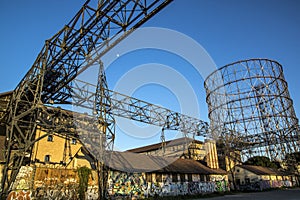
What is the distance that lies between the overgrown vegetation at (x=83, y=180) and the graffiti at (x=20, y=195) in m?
3.59

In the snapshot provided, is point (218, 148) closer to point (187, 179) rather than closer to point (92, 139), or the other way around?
point (187, 179)

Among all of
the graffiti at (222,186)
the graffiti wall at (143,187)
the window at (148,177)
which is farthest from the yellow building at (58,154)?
the graffiti at (222,186)

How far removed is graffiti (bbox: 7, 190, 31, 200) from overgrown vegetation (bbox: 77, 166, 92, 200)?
141 inches

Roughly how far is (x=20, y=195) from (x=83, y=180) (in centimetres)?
433

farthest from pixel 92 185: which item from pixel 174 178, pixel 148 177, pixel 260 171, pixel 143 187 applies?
pixel 260 171

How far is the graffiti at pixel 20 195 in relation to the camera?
46.6 feet

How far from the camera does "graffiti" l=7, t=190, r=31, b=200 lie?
1419 centimetres

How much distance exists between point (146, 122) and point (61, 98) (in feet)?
32.2

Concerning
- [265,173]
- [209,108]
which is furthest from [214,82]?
[265,173]

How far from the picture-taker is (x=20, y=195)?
1443 cm

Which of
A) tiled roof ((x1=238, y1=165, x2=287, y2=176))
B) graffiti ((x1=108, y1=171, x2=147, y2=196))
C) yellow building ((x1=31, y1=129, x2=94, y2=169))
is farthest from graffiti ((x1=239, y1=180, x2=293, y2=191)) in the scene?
yellow building ((x1=31, y1=129, x2=94, y2=169))

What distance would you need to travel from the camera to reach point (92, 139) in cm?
1953

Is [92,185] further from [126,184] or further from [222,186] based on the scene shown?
[222,186]

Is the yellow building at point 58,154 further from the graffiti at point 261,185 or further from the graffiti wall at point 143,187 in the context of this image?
the graffiti at point 261,185
